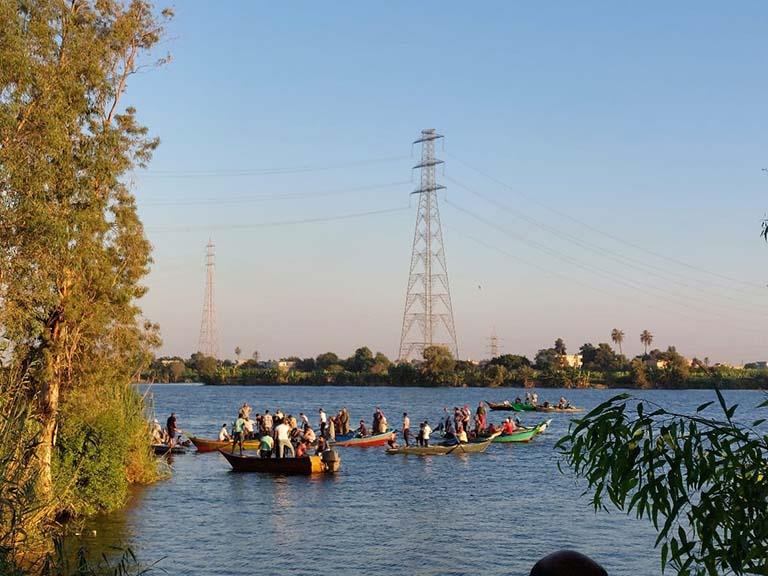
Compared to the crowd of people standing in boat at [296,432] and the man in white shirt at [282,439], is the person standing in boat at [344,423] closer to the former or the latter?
the crowd of people standing in boat at [296,432]

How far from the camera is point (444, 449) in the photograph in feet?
156

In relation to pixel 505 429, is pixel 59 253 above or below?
above

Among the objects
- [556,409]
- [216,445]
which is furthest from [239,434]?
[556,409]

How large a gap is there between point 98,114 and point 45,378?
726 centimetres

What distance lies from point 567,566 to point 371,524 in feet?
77.7

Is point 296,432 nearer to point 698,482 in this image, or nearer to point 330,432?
point 330,432

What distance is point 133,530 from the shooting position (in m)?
24.5

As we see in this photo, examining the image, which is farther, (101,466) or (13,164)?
(101,466)

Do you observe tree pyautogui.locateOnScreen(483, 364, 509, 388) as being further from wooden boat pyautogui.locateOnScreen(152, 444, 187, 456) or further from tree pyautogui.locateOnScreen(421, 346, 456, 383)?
wooden boat pyautogui.locateOnScreen(152, 444, 187, 456)

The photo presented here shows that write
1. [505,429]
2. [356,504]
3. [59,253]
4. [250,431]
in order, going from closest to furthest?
1. [59,253]
2. [356,504]
3. [250,431]
4. [505,429]

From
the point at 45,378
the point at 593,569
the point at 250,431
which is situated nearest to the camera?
the point at 593,569

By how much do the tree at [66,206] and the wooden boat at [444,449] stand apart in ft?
73.4

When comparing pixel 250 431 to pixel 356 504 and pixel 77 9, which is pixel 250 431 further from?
pixel 77 9

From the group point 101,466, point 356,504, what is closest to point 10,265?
point 101,466
